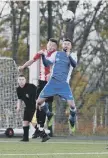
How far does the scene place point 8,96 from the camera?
14.4 m

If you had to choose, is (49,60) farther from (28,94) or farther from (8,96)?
(8,96)

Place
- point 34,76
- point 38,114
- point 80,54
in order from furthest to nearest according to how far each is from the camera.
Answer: point 80,54
point 34,76
point 38,114

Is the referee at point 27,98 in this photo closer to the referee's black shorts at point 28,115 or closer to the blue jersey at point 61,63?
the referee's black shorts at point 28,115

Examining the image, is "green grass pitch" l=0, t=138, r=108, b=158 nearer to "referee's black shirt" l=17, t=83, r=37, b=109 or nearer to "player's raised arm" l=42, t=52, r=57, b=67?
"player's raised arm" l=42, t=52, r=57, b=67

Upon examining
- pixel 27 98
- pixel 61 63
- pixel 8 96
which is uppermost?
pixel 61 63

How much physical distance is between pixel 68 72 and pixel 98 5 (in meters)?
9.40

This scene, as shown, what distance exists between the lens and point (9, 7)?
17250 mm

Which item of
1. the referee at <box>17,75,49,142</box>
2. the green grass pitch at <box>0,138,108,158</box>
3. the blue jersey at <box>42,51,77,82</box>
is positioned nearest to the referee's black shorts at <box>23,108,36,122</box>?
the referee at <box>17,75,49,142</box>

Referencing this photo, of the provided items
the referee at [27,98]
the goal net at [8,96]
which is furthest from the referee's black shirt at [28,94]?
the goal net at [8,96]

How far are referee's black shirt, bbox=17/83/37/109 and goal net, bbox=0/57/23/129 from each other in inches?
111

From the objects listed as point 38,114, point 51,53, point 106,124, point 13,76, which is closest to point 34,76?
point 13,76

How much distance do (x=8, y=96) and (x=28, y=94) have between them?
295 cm

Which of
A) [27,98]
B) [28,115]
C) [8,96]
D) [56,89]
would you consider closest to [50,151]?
[56,89]

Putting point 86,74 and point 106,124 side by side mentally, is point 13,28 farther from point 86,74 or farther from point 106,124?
point 106,124
